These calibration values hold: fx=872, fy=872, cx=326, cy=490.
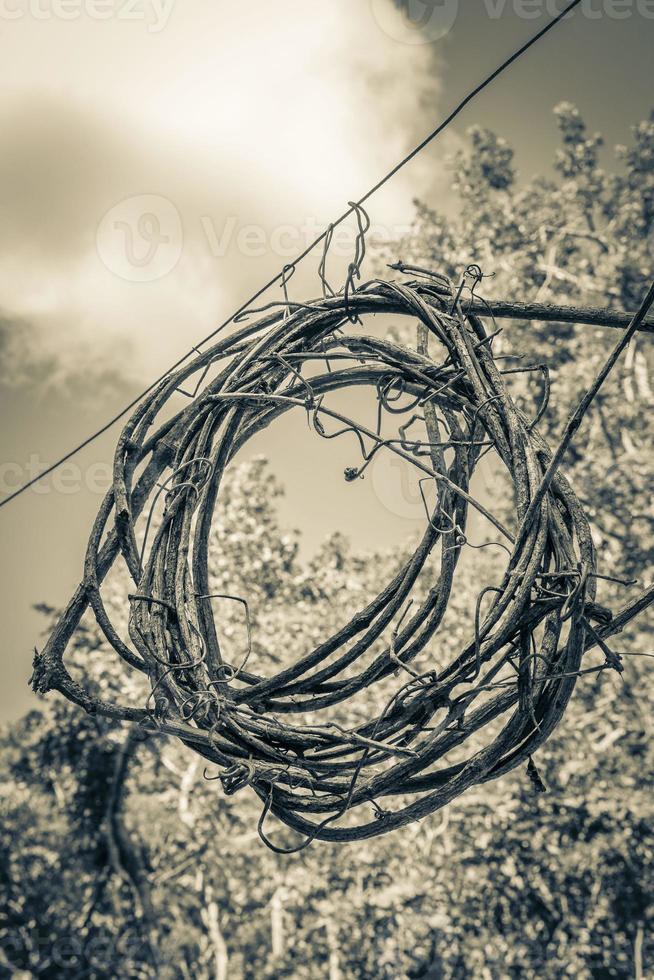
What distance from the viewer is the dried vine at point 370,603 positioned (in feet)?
5.92

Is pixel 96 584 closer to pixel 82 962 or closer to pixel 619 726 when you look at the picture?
pixel 619 726

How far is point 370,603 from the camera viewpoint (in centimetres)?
Result: 232

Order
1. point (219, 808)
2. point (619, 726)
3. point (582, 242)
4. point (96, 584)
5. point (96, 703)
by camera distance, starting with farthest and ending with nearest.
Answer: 1. point (582, 242)
2. point (219, 808)
3. point (619, 726)
4. point (96, 584)
5. point (96, 703)

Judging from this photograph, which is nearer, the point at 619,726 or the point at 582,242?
the point at 619,726

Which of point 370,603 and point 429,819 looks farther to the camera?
point 429,819

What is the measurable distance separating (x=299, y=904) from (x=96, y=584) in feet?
28.5

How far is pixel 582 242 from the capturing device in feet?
32.9

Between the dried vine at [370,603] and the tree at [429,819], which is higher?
the tree at [429,819]

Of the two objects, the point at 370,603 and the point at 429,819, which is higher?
the point at 429,819

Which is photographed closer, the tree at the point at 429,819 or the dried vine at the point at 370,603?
the dried vine at the point at 370,603

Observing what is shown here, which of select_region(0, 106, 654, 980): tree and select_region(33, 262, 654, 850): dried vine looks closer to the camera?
select_region(33, 262, 654, 850): dried vine

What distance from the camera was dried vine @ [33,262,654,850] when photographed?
5.92 feet

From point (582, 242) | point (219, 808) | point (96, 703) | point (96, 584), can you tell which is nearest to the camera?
point (96, 703)

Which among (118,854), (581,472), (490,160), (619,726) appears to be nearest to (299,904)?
(118,854)
